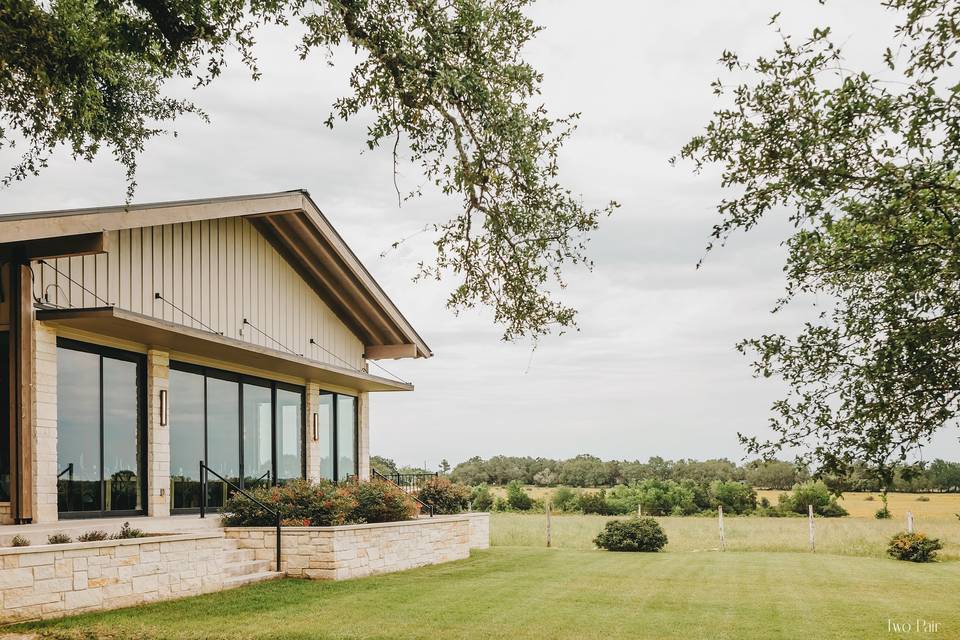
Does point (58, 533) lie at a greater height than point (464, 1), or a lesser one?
lesser

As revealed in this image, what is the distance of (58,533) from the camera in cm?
1084

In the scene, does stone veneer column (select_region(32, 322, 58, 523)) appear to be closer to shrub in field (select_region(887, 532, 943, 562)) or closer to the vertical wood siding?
the vertical wood siding

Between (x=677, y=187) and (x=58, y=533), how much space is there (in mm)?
9410

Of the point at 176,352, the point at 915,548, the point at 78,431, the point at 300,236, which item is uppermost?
the point at 300,236

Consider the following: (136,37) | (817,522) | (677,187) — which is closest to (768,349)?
(677,187)

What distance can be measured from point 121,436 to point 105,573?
406cm

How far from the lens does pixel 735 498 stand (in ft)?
149

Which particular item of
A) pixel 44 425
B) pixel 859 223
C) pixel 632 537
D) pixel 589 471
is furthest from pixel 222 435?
pixel 589 471

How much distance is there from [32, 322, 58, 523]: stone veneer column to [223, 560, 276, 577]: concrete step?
2.50m

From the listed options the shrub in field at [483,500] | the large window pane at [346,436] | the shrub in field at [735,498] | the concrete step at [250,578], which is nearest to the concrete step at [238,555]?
the concrete step at [250,578]

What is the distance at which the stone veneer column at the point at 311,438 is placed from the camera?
66.7 ft

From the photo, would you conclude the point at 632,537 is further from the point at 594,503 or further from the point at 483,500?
the point at 483,500

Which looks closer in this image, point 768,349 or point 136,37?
point 768,349

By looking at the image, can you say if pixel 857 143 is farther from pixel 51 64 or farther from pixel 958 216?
pixel 51 64
